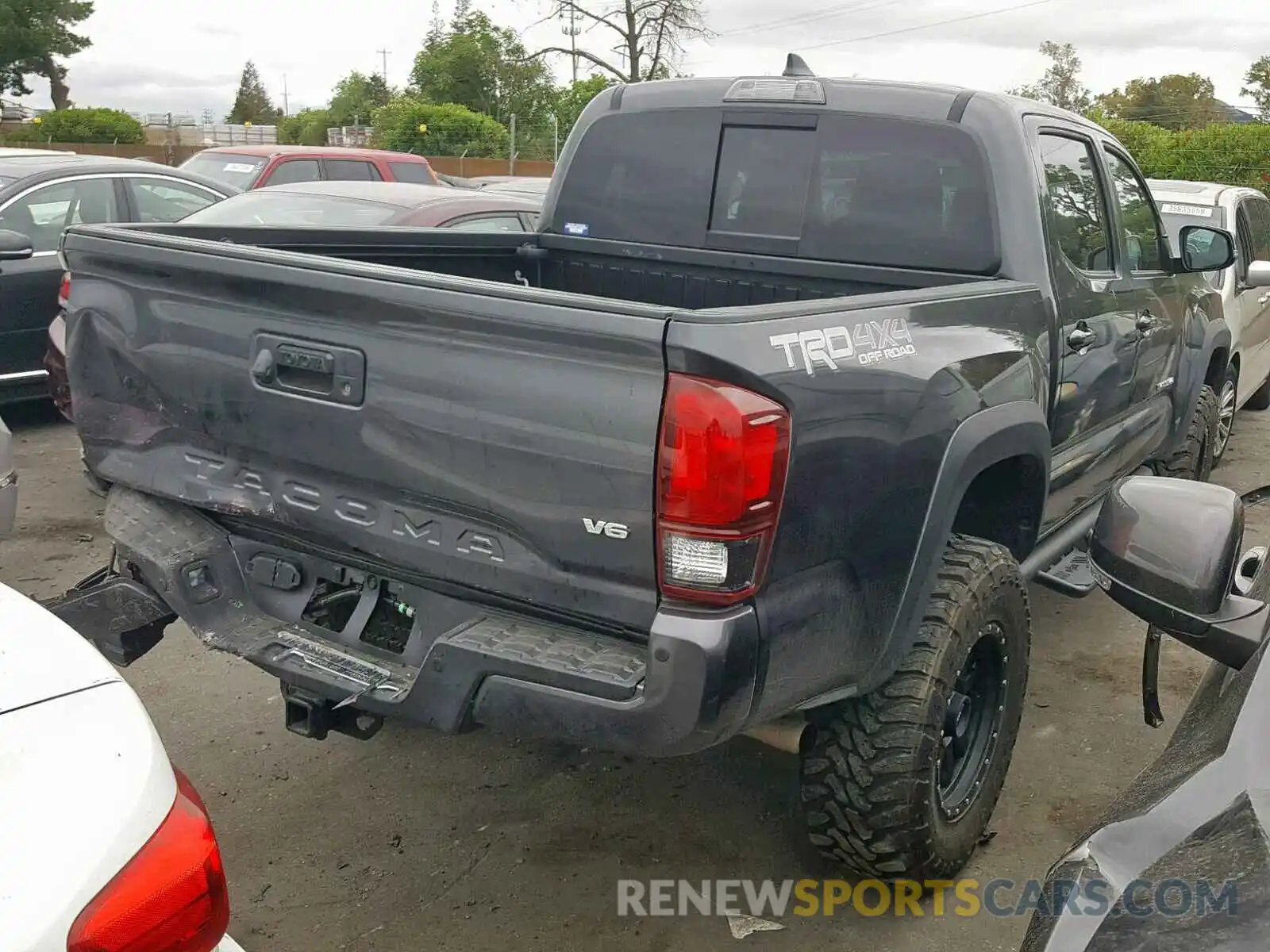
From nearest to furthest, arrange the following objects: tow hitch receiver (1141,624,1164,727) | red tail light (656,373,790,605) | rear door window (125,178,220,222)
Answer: red tail light (656,373,790,605)
tow hitch receiver (1141,624,1164,727)
rear door window (125,178,220,222)

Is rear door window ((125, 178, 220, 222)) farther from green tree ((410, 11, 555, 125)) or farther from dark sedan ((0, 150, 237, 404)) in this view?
green tree ((410, 11, 555, 125))

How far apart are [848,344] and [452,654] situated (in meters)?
1.10

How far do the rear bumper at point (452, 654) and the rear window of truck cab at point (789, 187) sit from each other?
1.87 metres

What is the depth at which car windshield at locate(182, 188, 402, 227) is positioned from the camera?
7.38 m

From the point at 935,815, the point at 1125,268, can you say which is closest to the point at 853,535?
the point at 935,815

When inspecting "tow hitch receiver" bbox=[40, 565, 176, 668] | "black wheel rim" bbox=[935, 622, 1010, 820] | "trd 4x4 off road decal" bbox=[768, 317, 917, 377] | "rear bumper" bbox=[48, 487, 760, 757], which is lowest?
"black wheel rim" bbox=[935, 622, 1010, 820]

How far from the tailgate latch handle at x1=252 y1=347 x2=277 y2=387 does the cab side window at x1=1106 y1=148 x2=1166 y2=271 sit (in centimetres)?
328

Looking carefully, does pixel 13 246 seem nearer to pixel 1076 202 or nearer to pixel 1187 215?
pixel 1076 202

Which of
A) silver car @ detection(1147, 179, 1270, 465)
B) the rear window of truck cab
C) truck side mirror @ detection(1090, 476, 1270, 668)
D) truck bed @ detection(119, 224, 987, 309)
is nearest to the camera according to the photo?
truck side mirror @ detection(1090, 476, 1270, 668)

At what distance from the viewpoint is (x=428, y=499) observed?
8.52 feet

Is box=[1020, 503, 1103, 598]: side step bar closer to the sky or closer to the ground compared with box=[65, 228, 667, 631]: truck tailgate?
closer to the ground

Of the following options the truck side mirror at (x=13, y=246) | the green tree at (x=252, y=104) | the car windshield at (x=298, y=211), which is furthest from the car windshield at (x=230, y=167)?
the green tree at (x=252, y=104)

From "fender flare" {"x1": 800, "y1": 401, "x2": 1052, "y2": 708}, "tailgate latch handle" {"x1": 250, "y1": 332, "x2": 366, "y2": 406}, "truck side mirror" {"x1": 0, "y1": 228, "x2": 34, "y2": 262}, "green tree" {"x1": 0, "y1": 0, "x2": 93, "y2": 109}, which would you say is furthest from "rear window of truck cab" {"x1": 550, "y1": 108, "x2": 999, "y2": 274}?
"green tree" {"x1": 0, "y1": 0, "x2": 93, "y2": 109}

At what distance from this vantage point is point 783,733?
309cm
